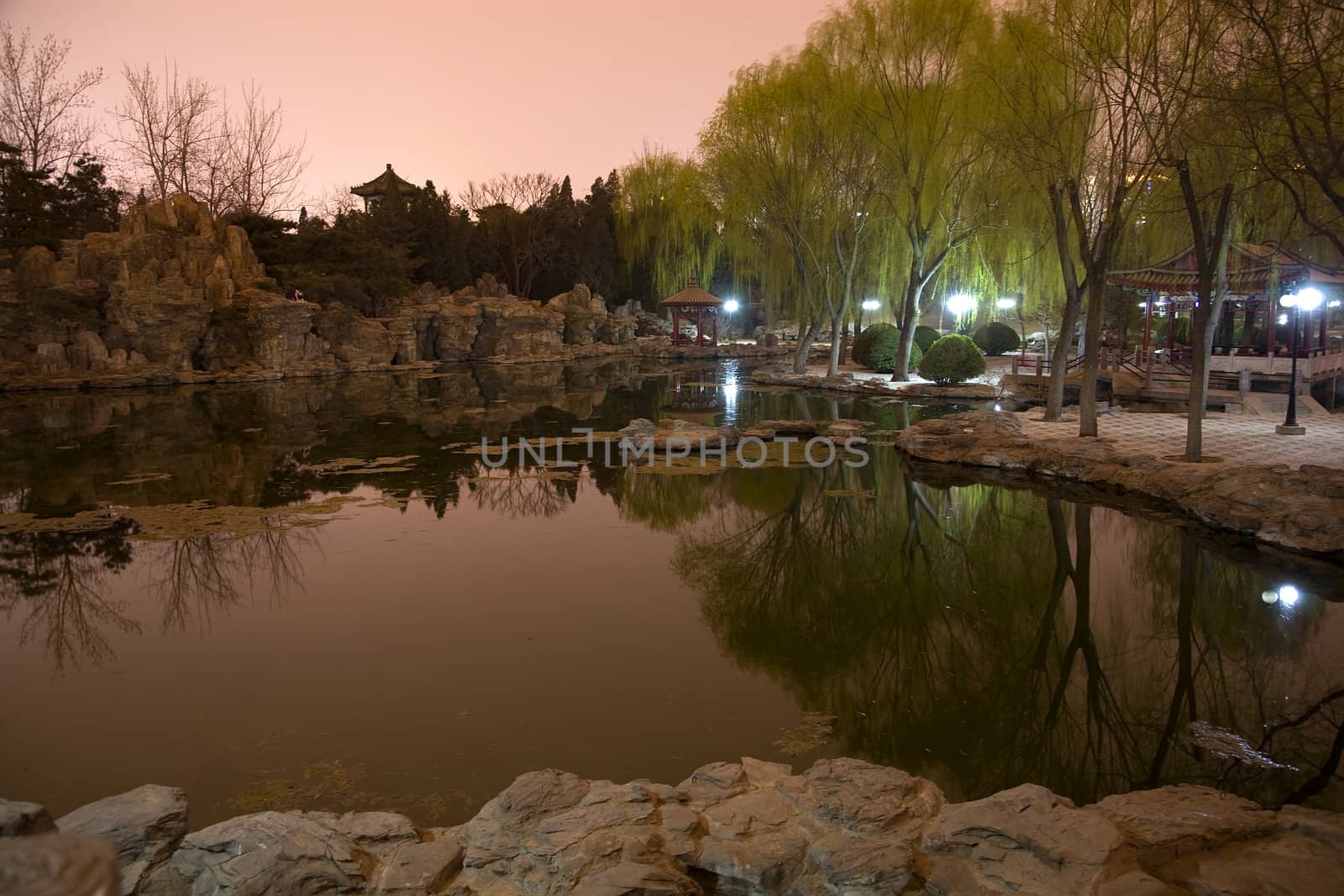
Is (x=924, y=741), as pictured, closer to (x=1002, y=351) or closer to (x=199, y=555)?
(x=199, y=555)

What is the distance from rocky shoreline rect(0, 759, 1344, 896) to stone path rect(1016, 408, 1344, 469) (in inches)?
316

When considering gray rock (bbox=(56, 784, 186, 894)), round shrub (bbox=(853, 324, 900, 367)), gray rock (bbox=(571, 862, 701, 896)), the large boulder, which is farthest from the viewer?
round shrub (bbox=(853, 324, 900, 367))

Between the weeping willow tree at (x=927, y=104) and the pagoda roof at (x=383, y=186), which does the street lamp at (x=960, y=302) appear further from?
the pagoda roof at (x=383, y=186)

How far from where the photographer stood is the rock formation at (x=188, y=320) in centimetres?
2317

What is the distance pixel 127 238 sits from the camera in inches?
1034

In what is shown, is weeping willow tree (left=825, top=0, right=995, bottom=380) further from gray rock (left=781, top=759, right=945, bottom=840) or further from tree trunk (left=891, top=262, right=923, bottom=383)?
gray rock (left=781, top=759, right=945, bottom=840)

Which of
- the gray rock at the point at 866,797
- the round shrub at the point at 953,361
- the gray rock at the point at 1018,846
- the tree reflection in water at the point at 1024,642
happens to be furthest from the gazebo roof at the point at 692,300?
the gray rock at the point at 1018,846

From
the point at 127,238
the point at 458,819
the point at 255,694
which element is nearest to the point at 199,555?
the point at 255,694

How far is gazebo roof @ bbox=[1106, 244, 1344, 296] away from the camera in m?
15.3

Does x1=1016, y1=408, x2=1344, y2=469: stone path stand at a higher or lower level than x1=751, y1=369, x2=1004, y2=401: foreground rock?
lower

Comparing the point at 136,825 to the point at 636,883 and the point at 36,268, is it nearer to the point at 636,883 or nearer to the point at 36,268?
the point at 636,883

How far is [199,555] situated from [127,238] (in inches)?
921

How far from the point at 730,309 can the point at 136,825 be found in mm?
40474

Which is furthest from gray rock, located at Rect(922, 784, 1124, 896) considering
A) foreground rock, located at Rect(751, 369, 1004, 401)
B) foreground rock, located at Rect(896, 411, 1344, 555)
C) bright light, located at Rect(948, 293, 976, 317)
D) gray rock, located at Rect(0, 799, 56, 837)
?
bright light, located at Rect(948, 293, 976, 317)
